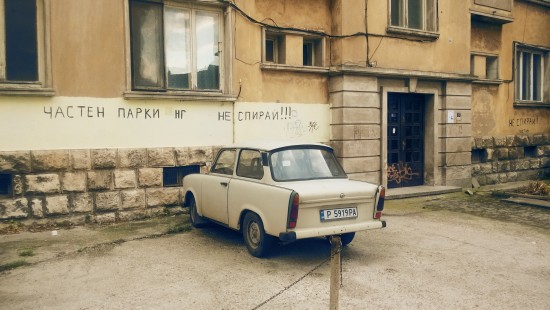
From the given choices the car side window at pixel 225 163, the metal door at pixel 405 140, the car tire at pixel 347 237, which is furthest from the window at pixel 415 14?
the car tire at pixel 347 237

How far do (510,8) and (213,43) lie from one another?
9.69 m

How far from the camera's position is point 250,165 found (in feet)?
22.0

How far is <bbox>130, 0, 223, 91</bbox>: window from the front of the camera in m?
9.07

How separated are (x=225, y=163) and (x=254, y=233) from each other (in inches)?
57.9

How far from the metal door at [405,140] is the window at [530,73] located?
4.60 meters

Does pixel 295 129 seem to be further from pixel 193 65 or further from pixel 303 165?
pixel 303 165

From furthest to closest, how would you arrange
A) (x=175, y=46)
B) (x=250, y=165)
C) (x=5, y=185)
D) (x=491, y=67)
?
(x=491, y=67), (x=175, y=46), (x=5, y=185), (x=250, y=165)

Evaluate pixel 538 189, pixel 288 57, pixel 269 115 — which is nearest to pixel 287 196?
pixel 269 115

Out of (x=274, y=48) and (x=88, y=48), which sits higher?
(x=274, y=48)

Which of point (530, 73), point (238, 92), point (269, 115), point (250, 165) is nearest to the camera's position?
point (250, 165)

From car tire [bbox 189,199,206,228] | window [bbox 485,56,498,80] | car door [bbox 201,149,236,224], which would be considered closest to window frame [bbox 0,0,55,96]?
car tire [bbox 189,199,206,228]

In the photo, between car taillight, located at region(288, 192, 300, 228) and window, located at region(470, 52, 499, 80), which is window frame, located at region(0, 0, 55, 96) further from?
window, located at region(470, 52, 499, 80)

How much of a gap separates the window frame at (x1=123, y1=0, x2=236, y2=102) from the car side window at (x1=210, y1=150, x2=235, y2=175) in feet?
7.51

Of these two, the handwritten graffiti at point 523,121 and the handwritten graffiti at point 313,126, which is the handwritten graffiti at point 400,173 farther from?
the handwritten graffiti at point 523,121
